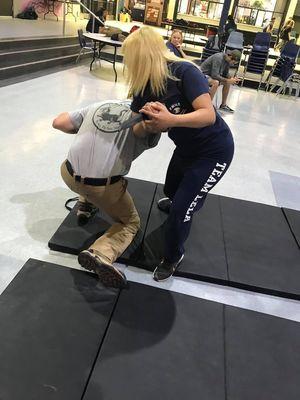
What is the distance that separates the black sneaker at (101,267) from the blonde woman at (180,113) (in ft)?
1.12

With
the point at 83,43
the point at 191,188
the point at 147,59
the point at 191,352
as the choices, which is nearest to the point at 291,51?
the point at 83,43

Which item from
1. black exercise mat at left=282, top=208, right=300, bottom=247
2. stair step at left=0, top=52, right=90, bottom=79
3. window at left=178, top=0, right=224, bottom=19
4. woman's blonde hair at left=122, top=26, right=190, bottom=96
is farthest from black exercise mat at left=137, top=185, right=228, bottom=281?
window at left=178, top=0, right=224, bottom=19

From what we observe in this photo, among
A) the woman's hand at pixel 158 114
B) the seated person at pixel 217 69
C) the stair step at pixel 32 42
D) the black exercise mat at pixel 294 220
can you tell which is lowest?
the black exercise mat at pixel 294 220

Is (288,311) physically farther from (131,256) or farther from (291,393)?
(131,256)

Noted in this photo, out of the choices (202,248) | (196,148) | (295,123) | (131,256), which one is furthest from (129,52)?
(295,123)

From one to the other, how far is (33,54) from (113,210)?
5.71 meters

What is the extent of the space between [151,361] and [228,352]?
14.2 inches

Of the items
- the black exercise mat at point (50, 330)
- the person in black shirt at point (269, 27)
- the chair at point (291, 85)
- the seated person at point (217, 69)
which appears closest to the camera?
the black exercise mat at point (50, 330)

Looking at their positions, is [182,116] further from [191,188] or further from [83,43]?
[83,43]

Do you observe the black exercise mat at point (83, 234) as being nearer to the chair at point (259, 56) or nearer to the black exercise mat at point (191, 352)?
the black exercise mat at point (191, 352)

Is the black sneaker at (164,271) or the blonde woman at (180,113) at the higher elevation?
the blonde woman at (180,113)

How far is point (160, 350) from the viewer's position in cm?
159

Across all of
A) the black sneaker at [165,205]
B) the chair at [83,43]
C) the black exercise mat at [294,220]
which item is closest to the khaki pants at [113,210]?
the black sneaker at [165,205]

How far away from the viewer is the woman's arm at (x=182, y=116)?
156cm
